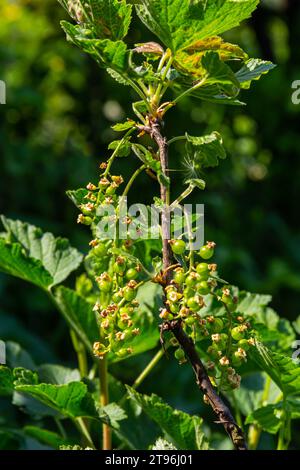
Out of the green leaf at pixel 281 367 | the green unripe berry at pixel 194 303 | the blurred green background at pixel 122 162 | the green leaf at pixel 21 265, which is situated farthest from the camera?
the blurred green background at pixel 122 162

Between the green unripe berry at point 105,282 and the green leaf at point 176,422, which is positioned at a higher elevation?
the green unripe berry at point 105,282

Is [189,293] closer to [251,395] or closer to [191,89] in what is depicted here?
[191,89]

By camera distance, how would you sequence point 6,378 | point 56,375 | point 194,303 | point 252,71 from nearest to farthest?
point 194,303 → point 252,71 → point 6,378 → point 56,375

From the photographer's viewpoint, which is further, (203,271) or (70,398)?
(70,398)

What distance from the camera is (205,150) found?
76cm

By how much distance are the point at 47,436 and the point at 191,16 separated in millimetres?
624

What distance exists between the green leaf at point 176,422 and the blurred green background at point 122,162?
130 cm

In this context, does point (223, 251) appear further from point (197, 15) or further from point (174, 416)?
point (197, 15)

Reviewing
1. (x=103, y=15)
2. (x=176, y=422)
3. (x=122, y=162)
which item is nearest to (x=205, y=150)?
(x=103, y=15)

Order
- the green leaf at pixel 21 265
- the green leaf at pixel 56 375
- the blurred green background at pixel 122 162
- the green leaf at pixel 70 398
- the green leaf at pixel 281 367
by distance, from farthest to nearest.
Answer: the blurred green background at pixel 122 162
the green leaf at pixel 56 375
the green leaf at pixel 21 265
the green leaf at pixel 70 398
the green leaf at pixel 281 367

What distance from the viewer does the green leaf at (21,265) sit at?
3.27 feet

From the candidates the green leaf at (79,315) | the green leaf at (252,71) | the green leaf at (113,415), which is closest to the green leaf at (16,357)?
the green leaf at (79,315)

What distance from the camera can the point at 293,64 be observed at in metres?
2.96

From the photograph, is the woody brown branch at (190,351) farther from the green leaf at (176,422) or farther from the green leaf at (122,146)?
the green leaf at (176,422)
